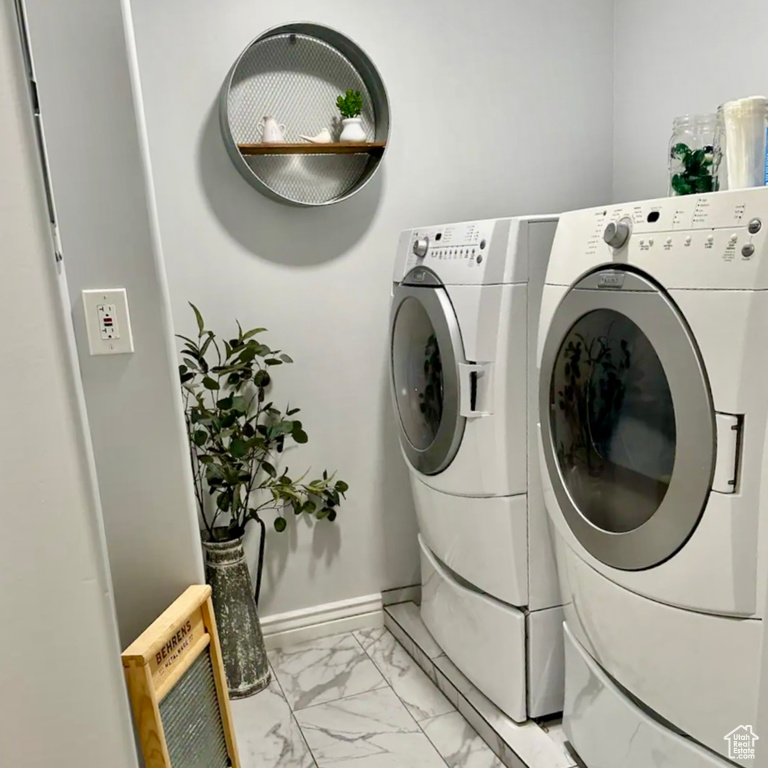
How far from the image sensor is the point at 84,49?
1.21 meters

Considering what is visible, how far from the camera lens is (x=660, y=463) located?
1.26 metres

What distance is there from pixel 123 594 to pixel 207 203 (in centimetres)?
116

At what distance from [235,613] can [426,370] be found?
895 millimetres

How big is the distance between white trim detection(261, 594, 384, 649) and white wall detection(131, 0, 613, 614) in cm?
4

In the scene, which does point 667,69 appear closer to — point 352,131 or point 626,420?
point 352,131

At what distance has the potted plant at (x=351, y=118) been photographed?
209 cm

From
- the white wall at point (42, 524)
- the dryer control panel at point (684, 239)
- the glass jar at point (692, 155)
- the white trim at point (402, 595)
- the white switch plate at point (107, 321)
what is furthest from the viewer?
the white trim at point (402, 595)

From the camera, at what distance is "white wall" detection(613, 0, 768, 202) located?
6.25 ft

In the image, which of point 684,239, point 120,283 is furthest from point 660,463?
point 120,283

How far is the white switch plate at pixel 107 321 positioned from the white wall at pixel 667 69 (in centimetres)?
169

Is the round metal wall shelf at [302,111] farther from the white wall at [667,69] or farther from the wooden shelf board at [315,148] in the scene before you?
the white wall at [667,69]

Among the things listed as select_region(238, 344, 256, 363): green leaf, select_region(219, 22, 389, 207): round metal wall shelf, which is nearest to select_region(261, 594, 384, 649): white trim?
select_region(238, 344, 256, 363): green leaf

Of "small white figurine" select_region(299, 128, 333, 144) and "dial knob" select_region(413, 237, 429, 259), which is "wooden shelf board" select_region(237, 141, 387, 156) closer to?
"small white figurine" select_region(299, 128, 333, 144)

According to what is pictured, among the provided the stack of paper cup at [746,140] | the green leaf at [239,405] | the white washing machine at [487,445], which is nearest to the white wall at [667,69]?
the stack of paper cup at [746,140]
